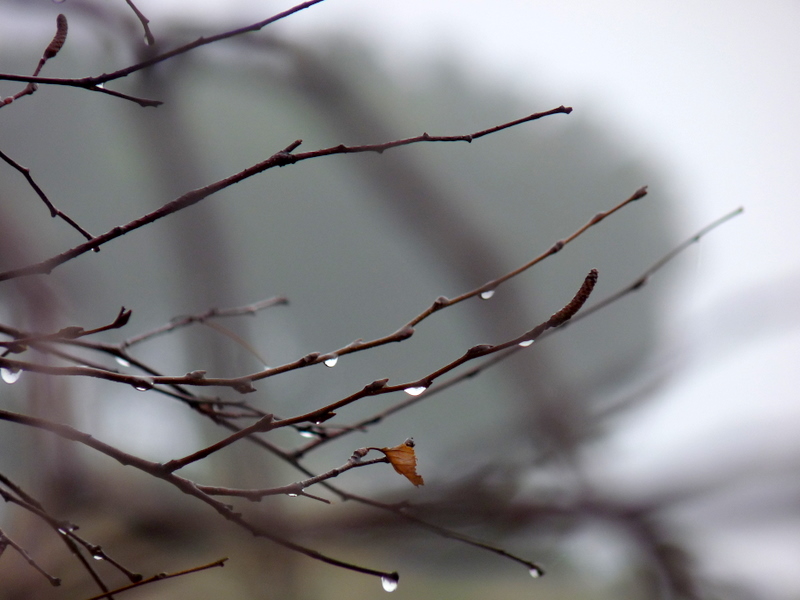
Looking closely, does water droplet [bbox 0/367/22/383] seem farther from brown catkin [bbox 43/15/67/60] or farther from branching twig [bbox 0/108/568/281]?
brown catkin [bbox 43/15/67/60]

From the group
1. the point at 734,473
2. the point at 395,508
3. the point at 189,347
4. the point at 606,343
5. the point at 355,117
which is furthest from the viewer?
the point at 606,343

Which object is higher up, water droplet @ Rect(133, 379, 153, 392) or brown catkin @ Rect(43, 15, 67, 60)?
brown catkin @ Rect(43, 15, 67, 60)

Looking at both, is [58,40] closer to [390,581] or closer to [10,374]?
[10,374]

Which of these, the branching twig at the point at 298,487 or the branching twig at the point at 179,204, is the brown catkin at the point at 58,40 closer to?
the branching twig at the point at 179,204

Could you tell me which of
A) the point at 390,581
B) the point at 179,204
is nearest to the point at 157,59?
the point at 179,204

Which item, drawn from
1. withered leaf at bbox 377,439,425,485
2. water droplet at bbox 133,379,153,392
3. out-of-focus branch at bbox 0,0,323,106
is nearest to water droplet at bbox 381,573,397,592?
withered leaf at bbox 377,439,425,485

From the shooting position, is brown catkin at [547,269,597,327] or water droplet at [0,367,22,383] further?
water droplet at [0,367,22,383]

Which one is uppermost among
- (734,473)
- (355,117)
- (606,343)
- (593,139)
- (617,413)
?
(593,139)

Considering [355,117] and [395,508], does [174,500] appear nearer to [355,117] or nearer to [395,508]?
[355,117]

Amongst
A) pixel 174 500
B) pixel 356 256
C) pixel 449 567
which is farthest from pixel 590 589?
pixel 356 256
